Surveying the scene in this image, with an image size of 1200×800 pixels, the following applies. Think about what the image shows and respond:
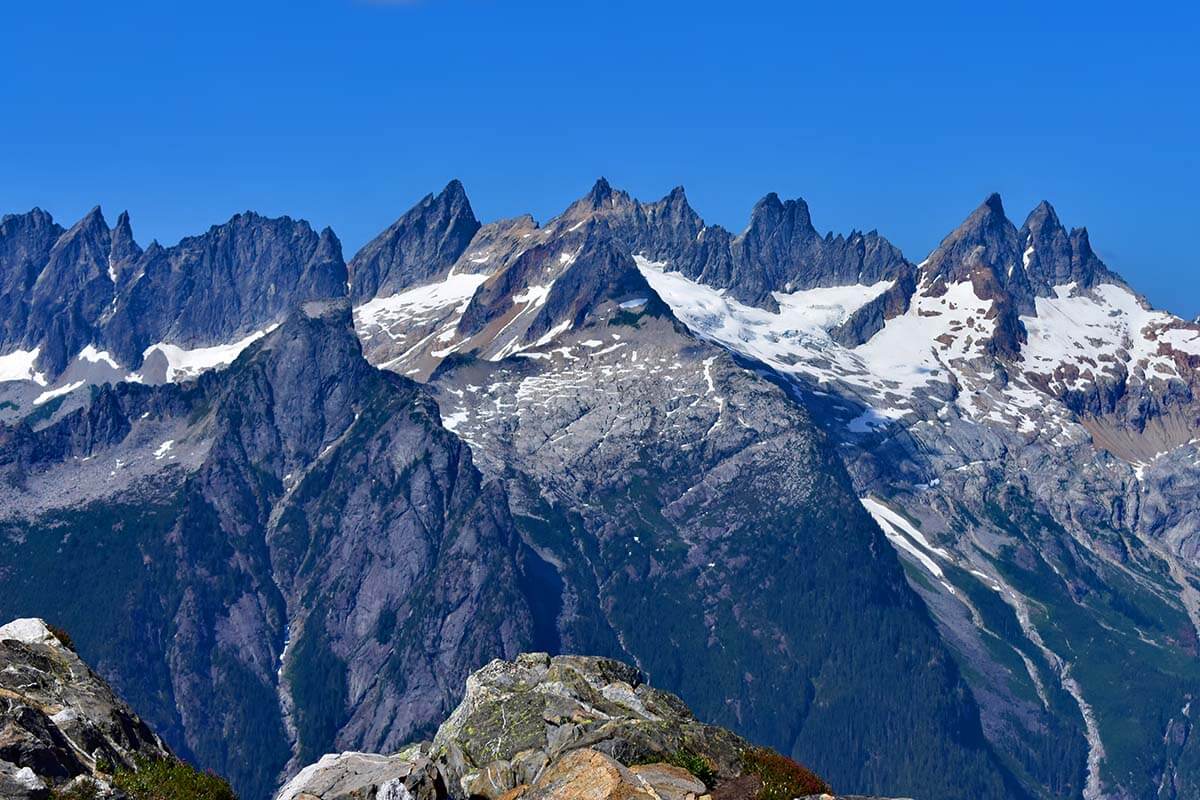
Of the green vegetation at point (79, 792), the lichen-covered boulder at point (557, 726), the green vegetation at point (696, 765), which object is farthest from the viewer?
the lichen-covered boulder at point (557, 726)

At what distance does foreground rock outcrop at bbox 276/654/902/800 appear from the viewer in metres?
60.9

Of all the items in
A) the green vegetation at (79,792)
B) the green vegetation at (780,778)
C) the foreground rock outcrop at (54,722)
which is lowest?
the green vegetation at (780,778)

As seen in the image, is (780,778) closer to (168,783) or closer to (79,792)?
(168,783)

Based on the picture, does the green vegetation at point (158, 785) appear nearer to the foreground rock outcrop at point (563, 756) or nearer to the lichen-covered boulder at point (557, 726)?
the foreground rock outcrop at point (563, 756)

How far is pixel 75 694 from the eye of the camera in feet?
216

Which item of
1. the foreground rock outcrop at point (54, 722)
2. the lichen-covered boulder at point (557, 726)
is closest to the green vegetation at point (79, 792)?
the foreground rock outcrop at point (54, 722)

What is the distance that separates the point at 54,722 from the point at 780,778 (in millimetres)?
26189

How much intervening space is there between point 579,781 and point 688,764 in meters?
11.8

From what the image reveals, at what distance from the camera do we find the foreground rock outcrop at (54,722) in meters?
57.6

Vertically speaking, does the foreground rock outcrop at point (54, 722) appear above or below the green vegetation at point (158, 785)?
above

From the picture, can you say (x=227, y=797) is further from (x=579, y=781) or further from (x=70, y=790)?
(x=579, y=781)

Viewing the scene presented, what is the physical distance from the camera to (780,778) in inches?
2630

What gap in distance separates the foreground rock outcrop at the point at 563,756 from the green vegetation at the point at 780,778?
7 cm

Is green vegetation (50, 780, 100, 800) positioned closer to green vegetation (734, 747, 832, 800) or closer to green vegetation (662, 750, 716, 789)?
green vegetation (662, 750, 716, 789)
